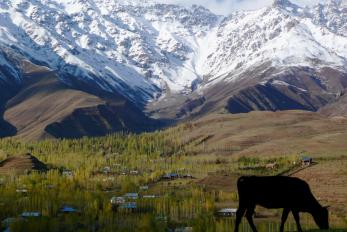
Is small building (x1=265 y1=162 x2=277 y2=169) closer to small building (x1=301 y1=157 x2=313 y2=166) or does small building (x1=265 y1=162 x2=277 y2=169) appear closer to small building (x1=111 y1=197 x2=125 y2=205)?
small building (x1=301 y1=157 x2=313 y2=166)

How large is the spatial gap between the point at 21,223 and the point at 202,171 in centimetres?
11616

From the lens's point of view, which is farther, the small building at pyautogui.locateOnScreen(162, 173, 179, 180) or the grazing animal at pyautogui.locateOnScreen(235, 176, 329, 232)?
the small building at pyautogui.locateOnScreen(162, 173, 179, 180)

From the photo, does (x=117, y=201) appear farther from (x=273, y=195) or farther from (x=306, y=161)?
(x=273, y=195)

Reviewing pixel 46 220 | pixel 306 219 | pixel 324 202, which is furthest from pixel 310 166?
pixel 46 220

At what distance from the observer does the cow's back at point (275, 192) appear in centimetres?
4375

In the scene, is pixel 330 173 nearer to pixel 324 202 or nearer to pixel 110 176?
pixel 324 202

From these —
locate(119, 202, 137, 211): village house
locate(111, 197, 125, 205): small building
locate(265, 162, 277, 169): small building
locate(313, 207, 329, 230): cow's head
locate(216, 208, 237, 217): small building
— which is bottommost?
locate(313, 207, 329, 230): cow's head

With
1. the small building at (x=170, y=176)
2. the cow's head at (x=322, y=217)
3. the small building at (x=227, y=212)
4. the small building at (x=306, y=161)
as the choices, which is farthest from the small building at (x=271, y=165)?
the cow's head at (x=322, y=217)

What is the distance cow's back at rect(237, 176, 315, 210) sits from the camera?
43.8 metres

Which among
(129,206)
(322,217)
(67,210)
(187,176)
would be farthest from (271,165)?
(322,217)

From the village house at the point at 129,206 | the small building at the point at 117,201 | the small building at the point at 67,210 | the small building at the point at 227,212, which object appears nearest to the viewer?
the small building at the point at 227,212

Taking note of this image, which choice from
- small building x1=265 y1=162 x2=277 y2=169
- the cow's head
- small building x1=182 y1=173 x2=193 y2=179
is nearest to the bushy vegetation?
small building x1=265 y1=162 x2=277 y2=169

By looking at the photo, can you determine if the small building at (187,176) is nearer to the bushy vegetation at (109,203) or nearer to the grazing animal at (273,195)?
the bushy vegetation at (109,203)

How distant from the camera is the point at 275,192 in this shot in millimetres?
43781
